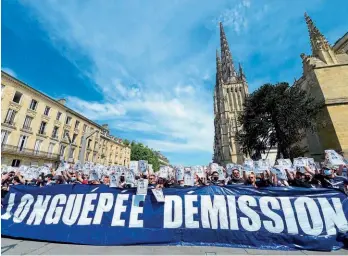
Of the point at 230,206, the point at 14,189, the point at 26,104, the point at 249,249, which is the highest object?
the point at 26,104

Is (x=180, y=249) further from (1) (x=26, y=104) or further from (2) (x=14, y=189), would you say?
(1) (x=26, y=104)

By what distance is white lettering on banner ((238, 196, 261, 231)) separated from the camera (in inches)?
173

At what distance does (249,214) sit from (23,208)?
21.2ft

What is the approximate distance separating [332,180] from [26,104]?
1299 inches

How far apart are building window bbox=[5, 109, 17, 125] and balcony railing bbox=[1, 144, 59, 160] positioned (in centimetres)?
310

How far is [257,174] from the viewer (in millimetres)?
6258

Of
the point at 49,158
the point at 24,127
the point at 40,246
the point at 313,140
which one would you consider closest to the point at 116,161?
the point at 49,158

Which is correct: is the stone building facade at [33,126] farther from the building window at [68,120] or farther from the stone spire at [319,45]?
→ the stone spire at [319,45]

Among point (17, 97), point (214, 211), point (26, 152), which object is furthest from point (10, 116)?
point (214, 211)

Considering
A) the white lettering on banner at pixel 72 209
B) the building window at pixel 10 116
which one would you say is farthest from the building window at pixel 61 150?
the white lettering on banner at pixel 72 209

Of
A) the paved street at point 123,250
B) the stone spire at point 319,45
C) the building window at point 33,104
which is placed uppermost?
the stone spire at point 319,45

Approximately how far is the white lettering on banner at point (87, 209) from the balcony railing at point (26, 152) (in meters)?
25.7

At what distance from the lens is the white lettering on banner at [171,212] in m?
4.57

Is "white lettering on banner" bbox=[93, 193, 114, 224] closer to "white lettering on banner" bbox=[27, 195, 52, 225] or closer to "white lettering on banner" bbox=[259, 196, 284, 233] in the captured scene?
"white lettering on banner" bbox=[27, 195, 52, 225]
